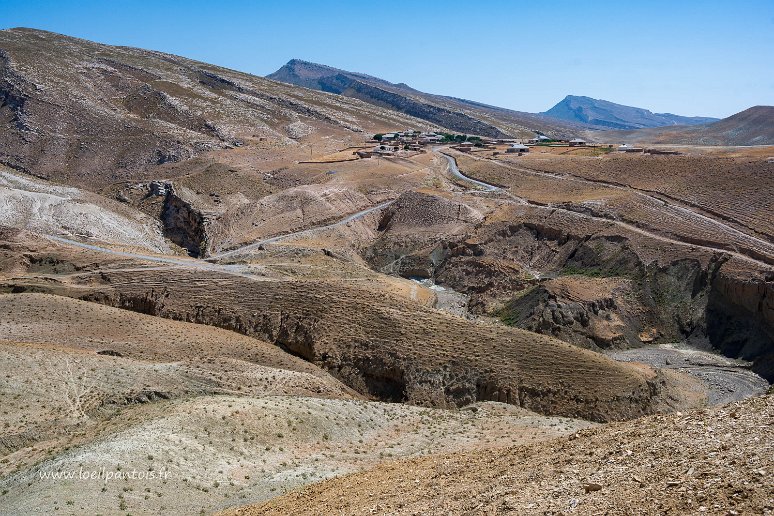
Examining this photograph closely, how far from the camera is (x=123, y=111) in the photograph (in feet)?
334

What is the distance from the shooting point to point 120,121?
97.6m

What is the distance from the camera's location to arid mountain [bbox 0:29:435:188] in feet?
292

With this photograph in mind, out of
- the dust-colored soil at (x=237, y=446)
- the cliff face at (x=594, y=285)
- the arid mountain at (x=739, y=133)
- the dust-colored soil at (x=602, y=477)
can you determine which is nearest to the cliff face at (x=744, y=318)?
the cliff face at (x=594, y=285)

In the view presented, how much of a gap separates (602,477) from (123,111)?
341 ft

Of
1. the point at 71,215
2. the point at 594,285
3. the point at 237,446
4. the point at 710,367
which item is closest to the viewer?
the point at 237,446

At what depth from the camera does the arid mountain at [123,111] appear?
8888 centimetres

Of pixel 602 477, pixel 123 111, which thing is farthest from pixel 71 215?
pixel 602 477

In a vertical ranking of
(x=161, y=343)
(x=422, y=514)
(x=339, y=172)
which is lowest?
(x=161, y=343)

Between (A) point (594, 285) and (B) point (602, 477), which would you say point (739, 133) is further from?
(B) point (602, 477)

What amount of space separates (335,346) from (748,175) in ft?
142

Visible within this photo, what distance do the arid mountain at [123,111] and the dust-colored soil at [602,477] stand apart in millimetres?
78160

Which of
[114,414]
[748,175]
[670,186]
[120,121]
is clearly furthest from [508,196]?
[120,121]

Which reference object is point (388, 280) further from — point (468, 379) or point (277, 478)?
point (277, 478)

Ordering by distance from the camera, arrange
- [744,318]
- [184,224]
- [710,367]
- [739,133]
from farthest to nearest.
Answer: [739,133], [184,224], [744,318], [710,367]
